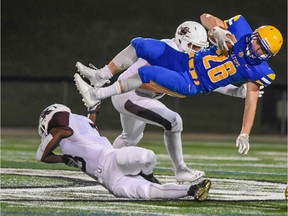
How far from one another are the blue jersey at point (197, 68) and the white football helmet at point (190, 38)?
0.38m

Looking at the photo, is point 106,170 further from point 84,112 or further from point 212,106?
point 212,106

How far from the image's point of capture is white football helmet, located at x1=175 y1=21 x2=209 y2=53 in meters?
8.21

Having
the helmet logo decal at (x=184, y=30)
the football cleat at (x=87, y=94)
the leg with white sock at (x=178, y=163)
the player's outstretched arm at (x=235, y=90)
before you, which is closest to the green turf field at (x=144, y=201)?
the leg with white sock at (x=178, y=163)

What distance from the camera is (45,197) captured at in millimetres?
7293

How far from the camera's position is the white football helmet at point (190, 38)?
8211 mm

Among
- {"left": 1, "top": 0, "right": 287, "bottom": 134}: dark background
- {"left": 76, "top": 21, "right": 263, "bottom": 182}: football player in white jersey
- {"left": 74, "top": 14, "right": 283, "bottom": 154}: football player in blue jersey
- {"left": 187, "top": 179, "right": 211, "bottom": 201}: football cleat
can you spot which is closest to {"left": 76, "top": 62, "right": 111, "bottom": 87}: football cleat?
{"left": 76, "top": 21, "right": 263, "bottom": 182}: football player in white jersey

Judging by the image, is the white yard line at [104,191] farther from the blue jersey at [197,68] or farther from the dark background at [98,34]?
the dark background at [98,34]

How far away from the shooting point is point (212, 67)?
7660 mm

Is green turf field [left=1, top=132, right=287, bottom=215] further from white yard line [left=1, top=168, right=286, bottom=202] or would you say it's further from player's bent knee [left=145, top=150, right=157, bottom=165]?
player's bent knee [left=145, top=150, right=157, bottom=165]

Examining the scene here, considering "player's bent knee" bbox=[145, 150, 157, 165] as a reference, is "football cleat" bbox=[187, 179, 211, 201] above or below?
below

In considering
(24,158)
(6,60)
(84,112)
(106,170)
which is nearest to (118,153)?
(106,170)

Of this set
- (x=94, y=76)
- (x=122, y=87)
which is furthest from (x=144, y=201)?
(x=94, y=76)

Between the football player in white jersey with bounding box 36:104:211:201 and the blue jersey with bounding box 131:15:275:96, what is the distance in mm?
715

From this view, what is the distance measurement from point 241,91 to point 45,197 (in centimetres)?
196
